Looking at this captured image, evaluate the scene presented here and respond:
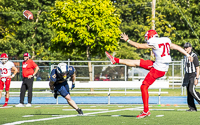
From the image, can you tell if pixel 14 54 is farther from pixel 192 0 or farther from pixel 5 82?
pixel 5 82

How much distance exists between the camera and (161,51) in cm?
963

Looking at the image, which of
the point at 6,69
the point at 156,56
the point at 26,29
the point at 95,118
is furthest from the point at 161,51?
the point at 26,29

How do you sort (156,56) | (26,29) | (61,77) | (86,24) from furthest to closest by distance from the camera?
(26,29) < (86,24) < (61,77) < (156,56)

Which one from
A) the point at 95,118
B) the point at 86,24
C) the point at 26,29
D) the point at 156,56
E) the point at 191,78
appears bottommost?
the point at 95,118

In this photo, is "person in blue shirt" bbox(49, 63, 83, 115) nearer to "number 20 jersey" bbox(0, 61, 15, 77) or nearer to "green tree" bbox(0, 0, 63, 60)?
"number 20 jersey" bbox(0, 61, 15, 77)

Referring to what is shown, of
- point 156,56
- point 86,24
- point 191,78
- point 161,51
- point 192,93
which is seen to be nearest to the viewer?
point 161,51

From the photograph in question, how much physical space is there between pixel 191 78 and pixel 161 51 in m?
2.96

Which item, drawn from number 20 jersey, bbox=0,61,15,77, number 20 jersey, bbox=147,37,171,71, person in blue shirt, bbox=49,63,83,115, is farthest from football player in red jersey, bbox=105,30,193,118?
number 20 jersey, bbox=0,61,15,77

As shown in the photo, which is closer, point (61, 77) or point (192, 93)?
point (61, 77)

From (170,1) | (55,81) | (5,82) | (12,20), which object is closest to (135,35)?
(170,1)

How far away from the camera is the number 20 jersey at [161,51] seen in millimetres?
9594

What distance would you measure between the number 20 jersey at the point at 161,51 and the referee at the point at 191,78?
2523mm

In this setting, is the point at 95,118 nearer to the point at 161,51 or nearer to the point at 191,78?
the point at 161,51

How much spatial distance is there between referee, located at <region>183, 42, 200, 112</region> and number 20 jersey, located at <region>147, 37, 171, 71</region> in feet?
8.28
